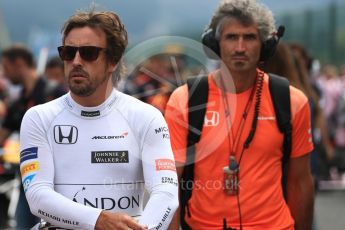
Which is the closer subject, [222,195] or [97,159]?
[97,159]

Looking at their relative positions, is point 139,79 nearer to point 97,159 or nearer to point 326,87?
point 97,159

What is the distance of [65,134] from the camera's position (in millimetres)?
4273

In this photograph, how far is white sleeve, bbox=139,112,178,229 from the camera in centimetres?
417

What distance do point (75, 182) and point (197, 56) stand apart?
1850 millimetres

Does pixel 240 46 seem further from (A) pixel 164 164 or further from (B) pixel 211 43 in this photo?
(A) pixel 164 164

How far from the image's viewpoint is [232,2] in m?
5.34

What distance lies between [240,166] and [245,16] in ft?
2.99

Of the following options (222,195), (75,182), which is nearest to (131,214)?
(75,182)

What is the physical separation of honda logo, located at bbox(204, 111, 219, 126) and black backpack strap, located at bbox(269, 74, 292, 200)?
0.34 metres

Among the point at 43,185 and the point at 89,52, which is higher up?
the point at 89,52

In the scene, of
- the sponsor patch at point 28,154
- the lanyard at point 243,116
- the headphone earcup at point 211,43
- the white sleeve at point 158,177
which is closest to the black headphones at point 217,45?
the headphone earcup at point 211,43

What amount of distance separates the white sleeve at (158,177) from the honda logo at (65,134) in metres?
0.34

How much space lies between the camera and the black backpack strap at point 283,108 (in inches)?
201

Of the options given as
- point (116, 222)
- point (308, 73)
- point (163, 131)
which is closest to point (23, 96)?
point (308, 73)
